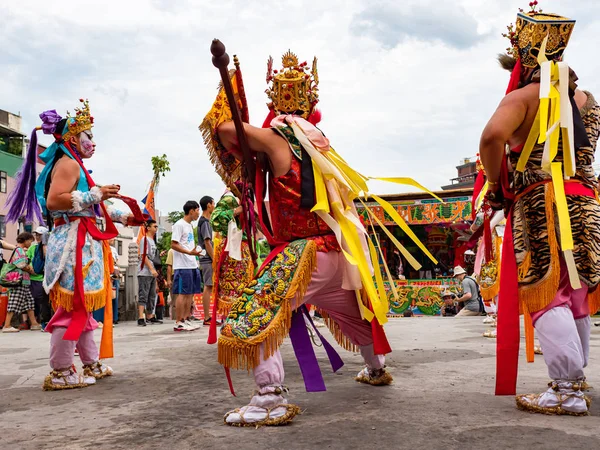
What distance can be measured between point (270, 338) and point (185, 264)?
20.8 ft

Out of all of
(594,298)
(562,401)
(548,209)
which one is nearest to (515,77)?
(548,209)

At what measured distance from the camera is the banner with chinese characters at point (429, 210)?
14.1 m

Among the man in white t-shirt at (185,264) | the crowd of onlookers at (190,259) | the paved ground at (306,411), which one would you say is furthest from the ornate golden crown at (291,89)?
the man in white t-shirt at (185,264)

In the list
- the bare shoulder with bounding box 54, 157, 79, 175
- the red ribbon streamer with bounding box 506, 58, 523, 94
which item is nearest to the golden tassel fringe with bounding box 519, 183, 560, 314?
the red ribbon streamer with bounding box 506, 58, 523, 94

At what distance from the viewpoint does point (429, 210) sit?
14.4 meters

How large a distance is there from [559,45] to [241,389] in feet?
8.74

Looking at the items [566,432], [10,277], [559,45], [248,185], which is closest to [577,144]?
[559,45]

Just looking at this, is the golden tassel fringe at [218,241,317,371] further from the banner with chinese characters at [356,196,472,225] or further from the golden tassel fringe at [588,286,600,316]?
the banner with chinese characters at [356,196,472,225]

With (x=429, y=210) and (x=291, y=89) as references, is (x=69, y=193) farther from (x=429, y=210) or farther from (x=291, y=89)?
(x=429, y=210)

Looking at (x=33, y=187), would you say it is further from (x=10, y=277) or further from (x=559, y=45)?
(x=10, y=277)

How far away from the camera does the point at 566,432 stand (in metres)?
2.38

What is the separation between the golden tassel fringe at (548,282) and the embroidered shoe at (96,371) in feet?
9.86

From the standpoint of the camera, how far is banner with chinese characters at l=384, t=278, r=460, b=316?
1414 cm

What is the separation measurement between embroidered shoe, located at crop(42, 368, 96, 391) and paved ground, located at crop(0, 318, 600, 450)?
0.34 ft
